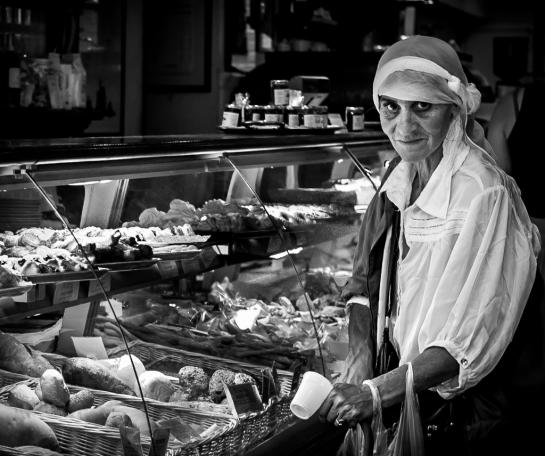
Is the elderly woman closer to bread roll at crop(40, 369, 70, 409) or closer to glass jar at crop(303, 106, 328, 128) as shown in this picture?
bread roll at crop(40, 369, 70, 409)

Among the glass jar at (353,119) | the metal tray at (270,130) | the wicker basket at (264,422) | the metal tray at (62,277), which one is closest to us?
the metal tray at (62,277)

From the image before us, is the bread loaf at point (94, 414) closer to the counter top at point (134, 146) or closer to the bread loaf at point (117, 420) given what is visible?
the bread loaf at point (117, 420)

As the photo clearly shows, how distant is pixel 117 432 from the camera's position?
220 cm

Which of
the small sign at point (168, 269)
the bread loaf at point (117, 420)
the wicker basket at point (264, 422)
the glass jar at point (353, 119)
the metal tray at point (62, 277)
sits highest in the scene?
the glass jar at point (353, 119)

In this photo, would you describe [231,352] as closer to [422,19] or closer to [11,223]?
[11,223]

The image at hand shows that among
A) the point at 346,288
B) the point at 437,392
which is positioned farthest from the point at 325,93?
the point at 437,392

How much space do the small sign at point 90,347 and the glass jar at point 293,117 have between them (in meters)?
1.58

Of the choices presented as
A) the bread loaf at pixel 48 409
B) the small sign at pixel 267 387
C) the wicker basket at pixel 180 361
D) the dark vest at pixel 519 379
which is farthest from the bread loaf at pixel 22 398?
the dark vest at pixel 519 379

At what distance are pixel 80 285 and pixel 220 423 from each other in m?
0.56

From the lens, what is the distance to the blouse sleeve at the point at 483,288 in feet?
6.55

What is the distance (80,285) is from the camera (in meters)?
2.33

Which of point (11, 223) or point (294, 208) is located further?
point (294, 208)

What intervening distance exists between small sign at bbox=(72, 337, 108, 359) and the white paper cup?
2.94 feet

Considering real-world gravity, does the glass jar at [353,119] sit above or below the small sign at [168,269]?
above
